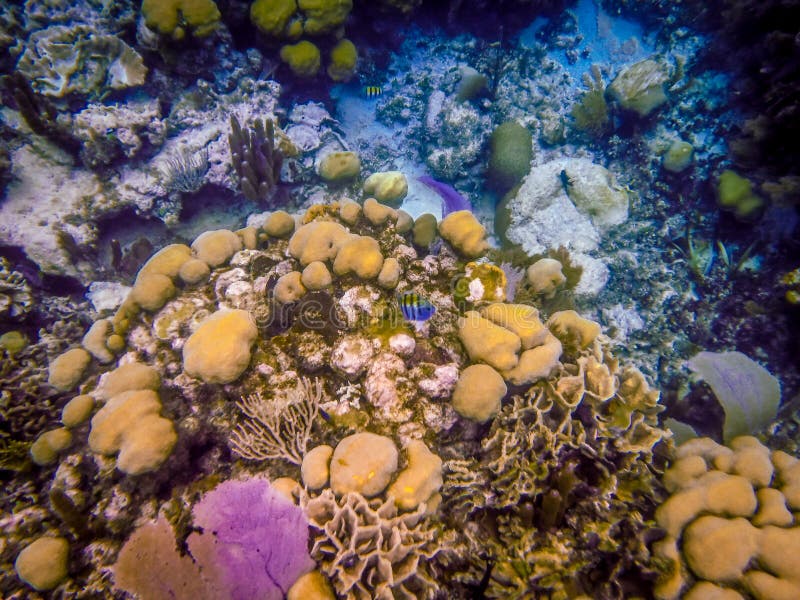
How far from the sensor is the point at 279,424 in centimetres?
288

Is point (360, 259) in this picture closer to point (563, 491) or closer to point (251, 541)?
point (251, 541)

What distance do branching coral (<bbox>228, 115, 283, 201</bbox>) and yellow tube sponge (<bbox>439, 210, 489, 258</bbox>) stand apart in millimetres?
3694

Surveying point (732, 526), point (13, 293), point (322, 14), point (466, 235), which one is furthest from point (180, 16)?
point (732, 526)

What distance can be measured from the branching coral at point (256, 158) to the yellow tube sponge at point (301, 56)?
5.79ft

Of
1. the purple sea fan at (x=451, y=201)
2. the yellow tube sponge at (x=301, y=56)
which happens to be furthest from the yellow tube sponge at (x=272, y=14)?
the purple sea fan at (x=451, y=201)

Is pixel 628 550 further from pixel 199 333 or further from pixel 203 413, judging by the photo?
pixel 199 333

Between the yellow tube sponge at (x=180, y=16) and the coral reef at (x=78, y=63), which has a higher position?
the yellow tube sponge at (x=180, y=16)

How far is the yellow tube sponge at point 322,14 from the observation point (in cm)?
656

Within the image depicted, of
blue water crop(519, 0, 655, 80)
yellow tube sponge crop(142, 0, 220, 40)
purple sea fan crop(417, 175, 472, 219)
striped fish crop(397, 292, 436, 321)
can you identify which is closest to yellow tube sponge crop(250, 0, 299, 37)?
yellow tube sponge crop(142, 0, 220, 40)

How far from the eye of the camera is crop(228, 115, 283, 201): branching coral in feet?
19.3

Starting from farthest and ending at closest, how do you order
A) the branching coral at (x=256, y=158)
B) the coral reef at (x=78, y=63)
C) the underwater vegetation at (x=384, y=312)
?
1. the branching coral at (x=256, y=158)
2. the coral reef at (x=78, y=63)
3. the underwater vegetation at (x=384, y=312)

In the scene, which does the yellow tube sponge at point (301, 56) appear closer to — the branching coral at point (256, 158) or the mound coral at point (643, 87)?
the branching coral at point (256, 158)

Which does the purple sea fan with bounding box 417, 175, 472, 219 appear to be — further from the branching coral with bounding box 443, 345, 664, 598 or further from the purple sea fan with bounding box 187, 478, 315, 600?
the purple sea fan with bounding box 187, 478, 315, 600

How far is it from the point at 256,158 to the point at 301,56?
8.29ft
